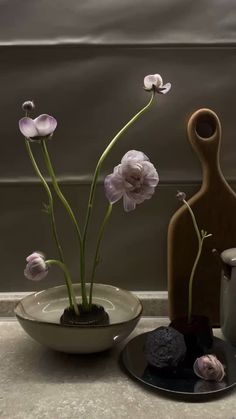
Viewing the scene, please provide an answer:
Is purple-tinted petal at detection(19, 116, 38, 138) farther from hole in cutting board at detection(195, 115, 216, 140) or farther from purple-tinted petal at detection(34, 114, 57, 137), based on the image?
hole in cutting board at detection(195, 115, 216, 140)

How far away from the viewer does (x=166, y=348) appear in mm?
874

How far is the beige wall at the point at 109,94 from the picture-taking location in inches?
43.3

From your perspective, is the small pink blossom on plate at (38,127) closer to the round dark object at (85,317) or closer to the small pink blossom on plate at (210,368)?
the round dark object at (85,317)

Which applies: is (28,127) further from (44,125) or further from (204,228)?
(204,228)

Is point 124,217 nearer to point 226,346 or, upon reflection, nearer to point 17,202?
point 17,202

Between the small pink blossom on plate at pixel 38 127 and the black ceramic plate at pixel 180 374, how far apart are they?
437mm

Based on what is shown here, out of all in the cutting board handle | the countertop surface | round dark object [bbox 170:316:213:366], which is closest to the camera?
the countertop surface

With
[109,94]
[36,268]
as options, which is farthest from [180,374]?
[109,94]

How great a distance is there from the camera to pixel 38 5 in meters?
1.09

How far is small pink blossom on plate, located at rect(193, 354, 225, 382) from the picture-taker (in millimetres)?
850

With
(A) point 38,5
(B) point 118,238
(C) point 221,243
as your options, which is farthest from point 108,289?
(A) point 38,5

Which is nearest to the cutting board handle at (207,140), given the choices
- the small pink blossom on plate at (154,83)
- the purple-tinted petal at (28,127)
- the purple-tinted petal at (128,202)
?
the small pink blossom on plate at (154,83)

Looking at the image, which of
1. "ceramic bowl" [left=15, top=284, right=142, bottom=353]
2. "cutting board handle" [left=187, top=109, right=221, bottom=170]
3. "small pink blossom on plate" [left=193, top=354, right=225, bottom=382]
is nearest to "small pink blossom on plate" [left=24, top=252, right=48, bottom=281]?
"ceramic bowl" [left=15, top=284, right=142, bottom=353]

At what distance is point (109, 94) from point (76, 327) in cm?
52
